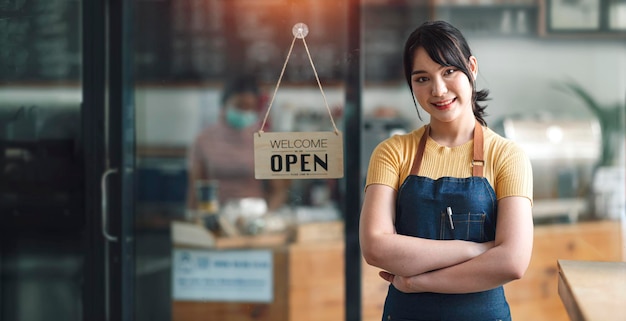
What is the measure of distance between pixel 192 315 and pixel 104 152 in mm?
762

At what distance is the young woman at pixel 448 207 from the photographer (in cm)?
188

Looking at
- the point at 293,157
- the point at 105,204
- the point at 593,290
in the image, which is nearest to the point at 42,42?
the point at 105,204

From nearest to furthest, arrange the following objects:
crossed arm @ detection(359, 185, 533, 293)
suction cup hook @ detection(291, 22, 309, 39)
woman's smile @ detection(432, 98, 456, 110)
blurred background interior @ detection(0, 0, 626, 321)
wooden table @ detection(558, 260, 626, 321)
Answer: wooden table @ detection(558, 260, 626, 321), crossed arm @ detection(359, 185, 533, 293), woman's smile @ detection(432, 98, 456, 110), suction cup hook @ detection(291, 22, 309, 39), blurred background interior @ detection(0, 0, 626, 321)

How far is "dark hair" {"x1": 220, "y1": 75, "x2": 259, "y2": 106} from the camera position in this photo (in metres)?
3.45

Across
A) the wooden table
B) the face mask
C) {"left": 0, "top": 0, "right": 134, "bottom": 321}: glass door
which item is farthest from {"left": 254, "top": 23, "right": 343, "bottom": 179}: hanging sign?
{"left": 0, "top": 0, "right": 134, "bottom": 321}: glass door

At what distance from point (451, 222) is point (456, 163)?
146 millimetres

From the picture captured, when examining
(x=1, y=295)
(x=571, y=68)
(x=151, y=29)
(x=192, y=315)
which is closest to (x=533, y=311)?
(x=571, y=68)

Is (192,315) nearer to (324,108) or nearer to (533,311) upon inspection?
(324,108)

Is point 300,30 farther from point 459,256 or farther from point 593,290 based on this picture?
point 593,290

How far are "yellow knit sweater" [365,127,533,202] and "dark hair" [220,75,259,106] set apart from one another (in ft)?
4.80

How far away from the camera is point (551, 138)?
334cm

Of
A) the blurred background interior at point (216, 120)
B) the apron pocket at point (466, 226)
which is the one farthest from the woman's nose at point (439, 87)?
the blurred background interior at point (216, 120)

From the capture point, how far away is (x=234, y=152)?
3.45 metres

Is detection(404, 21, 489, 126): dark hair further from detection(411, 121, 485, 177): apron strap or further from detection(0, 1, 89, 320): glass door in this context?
detection(0, 1, 89, 320): glass door
